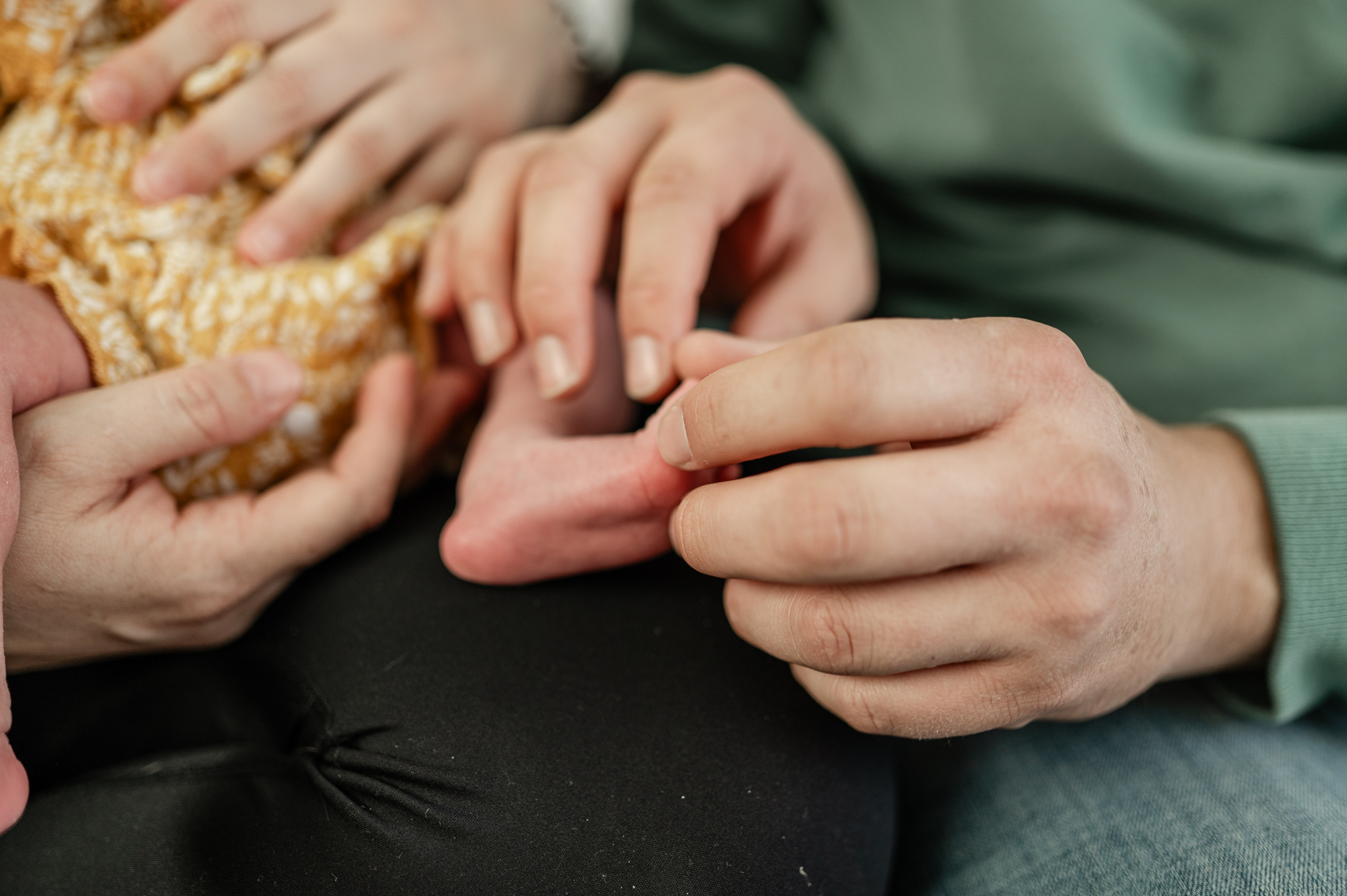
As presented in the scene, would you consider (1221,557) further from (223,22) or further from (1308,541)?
(223,22)

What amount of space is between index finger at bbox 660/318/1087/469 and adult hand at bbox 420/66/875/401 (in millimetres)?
179

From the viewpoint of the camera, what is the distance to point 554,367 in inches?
23.2

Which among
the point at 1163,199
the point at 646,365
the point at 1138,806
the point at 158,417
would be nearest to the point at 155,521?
the point at 158,417

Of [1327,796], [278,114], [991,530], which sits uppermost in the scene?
[278,114]

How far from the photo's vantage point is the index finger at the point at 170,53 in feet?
2.08

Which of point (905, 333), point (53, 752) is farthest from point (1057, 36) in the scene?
point (53, 752)

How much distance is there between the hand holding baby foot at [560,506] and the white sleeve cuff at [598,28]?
24.3 inches

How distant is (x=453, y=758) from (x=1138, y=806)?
47 centimetres

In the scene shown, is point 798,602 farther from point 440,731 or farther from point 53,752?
point 53,752

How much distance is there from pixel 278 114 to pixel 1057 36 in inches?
29.3

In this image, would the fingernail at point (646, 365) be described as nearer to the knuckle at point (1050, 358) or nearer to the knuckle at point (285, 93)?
the knuckle at point (1050, 358)

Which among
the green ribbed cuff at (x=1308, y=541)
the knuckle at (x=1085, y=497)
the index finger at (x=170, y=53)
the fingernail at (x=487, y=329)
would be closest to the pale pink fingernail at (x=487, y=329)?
the fingernail at (x=487, y=329)

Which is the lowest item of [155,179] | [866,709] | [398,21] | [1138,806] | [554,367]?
[1138,806]

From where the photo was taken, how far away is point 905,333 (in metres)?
Answer: 0.38
